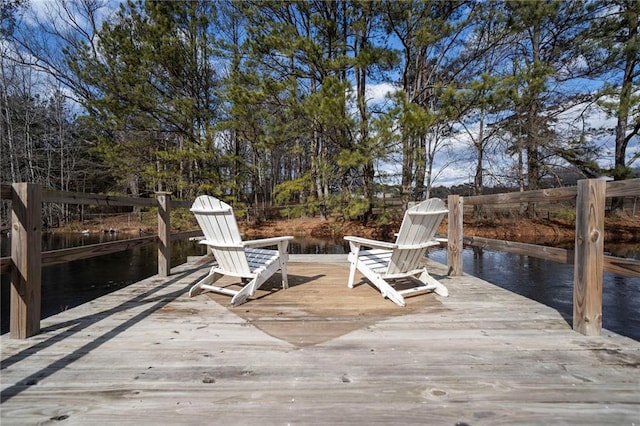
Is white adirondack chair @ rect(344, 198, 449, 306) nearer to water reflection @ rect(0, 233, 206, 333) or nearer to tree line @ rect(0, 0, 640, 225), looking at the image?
water reflection @ rect(0, 233, 206, 333)

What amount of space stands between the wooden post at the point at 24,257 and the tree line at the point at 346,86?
264 inches

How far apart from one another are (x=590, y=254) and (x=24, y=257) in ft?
11.7

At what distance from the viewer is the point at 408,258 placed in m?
3.04

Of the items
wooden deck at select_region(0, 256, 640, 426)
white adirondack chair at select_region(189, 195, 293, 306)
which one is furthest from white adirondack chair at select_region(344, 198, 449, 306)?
white adirondack chair at select_region(189, 195, 293, 306)

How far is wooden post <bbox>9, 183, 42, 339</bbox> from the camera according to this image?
6.74 feet

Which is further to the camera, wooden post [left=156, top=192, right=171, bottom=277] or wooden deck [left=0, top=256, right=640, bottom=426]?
wooden post [left=156, top=192, right=171, bottom=277]

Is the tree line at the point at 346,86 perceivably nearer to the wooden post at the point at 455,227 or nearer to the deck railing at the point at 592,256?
the wooden post at the point at 455,227

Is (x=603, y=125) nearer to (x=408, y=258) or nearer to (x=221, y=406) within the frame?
(x=408, y=258)

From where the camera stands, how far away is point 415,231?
2.88m

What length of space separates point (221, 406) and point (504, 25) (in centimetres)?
1183

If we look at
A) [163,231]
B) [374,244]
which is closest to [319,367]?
[374,244]

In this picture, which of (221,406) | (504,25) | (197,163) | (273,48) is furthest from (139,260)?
(504,25)

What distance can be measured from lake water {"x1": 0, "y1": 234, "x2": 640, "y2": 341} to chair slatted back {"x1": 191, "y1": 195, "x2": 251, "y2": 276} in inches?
104

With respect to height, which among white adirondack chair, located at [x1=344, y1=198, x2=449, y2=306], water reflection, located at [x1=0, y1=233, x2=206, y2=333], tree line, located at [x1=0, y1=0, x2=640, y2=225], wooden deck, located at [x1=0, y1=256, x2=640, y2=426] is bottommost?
water reflection, located at [x1=0, y1=233, x2=206, y2=333]
